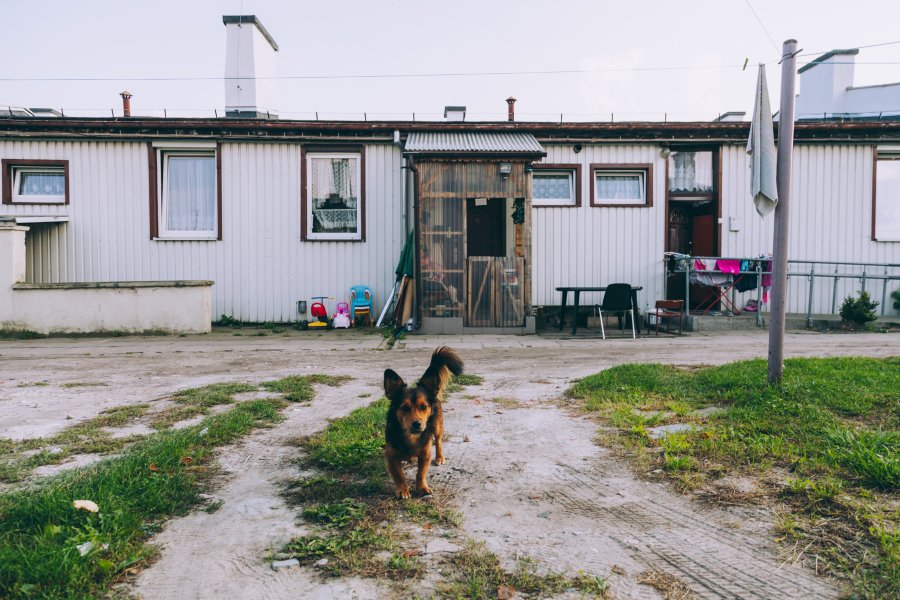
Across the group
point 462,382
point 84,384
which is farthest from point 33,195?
point 462,382

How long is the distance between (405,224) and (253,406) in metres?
8.87

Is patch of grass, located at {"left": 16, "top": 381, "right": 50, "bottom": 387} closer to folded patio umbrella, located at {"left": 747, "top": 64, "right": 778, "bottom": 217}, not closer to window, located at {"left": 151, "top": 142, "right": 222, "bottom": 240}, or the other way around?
window, located at {"left": 151, "top": 142, "right": 222, "bottom": 240}

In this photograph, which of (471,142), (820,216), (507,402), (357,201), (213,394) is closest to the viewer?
(507,402)

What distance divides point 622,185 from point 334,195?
22.0ft

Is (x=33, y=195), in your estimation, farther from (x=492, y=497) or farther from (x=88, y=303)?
(x=492, y=497)

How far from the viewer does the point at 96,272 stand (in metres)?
13.9

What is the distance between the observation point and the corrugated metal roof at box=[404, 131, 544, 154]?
39.8 feet

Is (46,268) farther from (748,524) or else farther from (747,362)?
(748,524)

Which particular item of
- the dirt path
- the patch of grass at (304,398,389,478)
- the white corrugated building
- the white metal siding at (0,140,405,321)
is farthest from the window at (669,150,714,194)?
the patch of grass at (304,398,389,478)

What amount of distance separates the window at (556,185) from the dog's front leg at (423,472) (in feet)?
36.8

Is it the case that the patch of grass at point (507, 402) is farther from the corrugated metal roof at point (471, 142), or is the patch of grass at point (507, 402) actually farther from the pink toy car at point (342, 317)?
the pink toy car at point (342, 317)

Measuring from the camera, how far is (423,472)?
348 centimetres

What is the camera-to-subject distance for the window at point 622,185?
14164mm

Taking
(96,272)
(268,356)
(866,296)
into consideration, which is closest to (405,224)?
(268,356)
